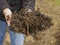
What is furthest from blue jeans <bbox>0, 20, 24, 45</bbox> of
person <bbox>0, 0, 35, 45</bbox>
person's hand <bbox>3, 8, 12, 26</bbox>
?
person's hand <bbox>3, 8, 12, 26</bbox>

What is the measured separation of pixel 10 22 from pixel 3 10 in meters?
0.22

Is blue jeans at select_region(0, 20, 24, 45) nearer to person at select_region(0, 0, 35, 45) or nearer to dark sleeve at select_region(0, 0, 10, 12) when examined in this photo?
person at select_region(0, 0, 35, 45)

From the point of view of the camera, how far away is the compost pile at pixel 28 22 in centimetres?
209

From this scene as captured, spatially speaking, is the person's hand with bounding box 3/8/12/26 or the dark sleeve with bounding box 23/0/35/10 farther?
the dark sleeve with bounding box 23/0/35/10

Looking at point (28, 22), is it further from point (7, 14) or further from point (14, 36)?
point (14, 36)

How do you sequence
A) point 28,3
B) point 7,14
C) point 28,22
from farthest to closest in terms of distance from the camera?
1. point 28,3
2. point 7,14
3. point 28,22

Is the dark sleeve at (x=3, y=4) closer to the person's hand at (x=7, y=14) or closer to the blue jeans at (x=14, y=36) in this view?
the person's hand at (x=7, y=14)

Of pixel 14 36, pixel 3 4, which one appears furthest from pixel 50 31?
pixel 3 4

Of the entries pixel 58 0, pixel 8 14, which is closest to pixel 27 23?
pixel 8 14

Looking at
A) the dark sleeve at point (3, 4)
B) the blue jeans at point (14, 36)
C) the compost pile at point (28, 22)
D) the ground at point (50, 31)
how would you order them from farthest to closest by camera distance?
the ground at point (50, 31)
the blue jeans at point (14, 36)
the dark sleeve at point (3, 4)
the compost pile at point (28, 22)

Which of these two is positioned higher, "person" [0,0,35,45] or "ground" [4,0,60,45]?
"person" [0,0,35,45]

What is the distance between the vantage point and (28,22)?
2105mm

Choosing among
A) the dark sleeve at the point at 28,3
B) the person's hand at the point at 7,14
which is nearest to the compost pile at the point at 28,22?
the person's hand at the point at 7,14

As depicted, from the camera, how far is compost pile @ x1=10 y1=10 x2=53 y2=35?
2.09 metres
